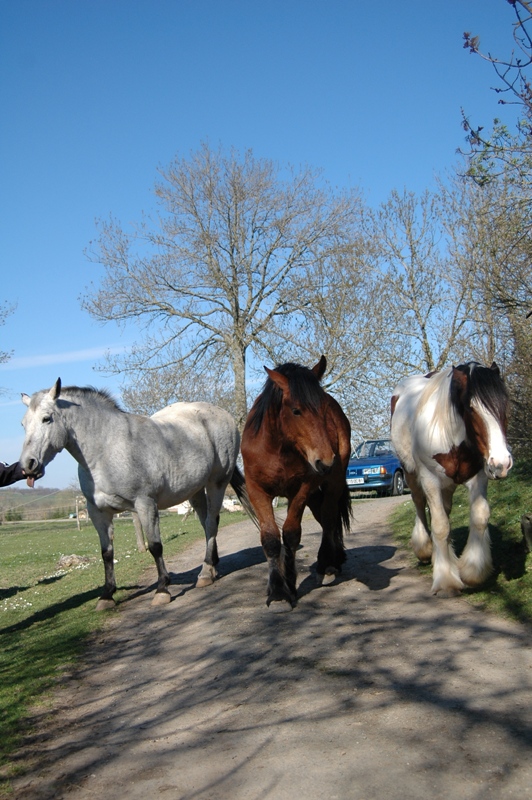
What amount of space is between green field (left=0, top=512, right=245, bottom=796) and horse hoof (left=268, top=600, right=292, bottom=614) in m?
1.77

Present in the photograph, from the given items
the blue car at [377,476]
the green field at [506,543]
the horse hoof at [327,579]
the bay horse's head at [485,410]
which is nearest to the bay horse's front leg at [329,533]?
the horse hoof at [327,579]

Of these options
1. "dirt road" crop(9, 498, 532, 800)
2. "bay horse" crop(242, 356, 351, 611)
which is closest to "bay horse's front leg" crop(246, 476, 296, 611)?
"bay horse" crop(242, 356, 351, 611)

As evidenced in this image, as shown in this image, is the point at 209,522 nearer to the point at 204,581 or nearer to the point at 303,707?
the point at 204,581

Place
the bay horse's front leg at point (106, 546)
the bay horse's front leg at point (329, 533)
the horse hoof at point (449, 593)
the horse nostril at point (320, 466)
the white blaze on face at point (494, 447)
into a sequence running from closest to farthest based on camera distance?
the white blaze on face at point (494, 447) → the horse nostril at point (320, 466) → the horse hoof at point (449, 593) → the bay horse's front leg at point (329, 533) → the bay horse's front leg at point (106, 546)

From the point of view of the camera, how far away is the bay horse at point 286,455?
22.2ft

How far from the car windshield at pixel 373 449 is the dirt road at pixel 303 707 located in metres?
18.3

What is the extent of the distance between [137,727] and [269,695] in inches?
32.7

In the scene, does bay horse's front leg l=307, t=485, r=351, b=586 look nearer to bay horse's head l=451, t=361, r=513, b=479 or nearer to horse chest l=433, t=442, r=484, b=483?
horse chest l=433, t=442, r=484, b=483

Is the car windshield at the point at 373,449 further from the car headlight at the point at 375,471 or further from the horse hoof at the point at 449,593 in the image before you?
the horse hoof at the point at 449,593

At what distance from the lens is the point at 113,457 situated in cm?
838

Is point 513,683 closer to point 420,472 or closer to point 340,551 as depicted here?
point 420,472

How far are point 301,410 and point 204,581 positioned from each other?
310cm

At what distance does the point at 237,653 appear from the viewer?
581 centimetres

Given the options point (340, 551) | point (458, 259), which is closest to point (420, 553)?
point (340, 551)
